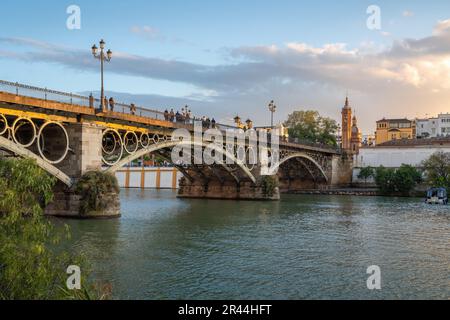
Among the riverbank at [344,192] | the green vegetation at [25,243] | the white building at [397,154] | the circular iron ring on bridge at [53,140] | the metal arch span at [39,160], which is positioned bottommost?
the riverbank at [344,192]

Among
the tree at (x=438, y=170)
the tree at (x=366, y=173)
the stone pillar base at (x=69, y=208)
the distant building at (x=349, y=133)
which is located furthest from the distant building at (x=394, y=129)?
the stone pillar base at (x=69, y=208)

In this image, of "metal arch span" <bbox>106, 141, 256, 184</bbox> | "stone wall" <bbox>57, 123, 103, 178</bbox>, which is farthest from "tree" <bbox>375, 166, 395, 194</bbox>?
"stone wall" <bbox>57, 123, 103, 178</bbox>

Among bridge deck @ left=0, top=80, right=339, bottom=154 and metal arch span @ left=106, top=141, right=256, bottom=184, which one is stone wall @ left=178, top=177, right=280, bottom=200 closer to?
metal arch span @ left=106, top=141, right=256, bottom=184

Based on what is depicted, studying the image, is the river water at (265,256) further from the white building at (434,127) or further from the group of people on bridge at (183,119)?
the white building at (434,127)

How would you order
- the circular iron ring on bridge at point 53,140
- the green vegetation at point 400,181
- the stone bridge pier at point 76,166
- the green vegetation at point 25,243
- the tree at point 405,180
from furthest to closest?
the green vegetation at point 400,181 < the tree at point 405,180 < the stone bridge pier at point 76,166 < the circular iron ring on bridge at point 53,140 < the green vegetation at point 25,243

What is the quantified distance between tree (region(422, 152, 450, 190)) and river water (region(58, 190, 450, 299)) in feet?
109

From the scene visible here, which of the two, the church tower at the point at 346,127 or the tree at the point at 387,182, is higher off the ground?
the church tower at the point at 346,127

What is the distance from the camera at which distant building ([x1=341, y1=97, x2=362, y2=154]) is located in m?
90.9

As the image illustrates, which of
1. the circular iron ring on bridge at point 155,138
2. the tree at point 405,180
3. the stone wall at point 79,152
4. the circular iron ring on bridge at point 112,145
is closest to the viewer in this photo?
the stone wall at point 79,152

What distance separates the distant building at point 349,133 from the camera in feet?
298

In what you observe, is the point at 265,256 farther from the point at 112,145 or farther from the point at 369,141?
the point at 369,141

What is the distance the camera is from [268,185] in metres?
55.7

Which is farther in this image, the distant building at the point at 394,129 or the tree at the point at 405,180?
the distant building at the point at 394,129
